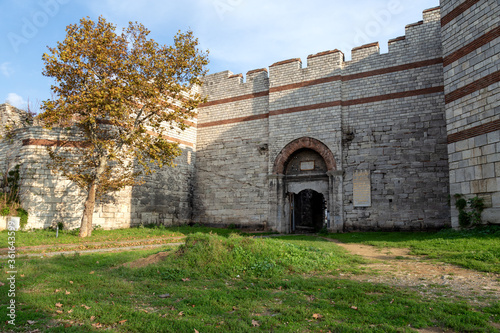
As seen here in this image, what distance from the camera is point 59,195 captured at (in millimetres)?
14320

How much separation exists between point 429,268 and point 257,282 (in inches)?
139

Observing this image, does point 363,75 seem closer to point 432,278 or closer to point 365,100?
point 365,100

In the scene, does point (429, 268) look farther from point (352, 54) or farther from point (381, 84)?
point (352, 54)

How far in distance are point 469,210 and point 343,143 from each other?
20.7ft

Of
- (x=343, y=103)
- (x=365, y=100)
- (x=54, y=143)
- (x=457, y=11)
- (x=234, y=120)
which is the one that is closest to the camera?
(x=457, y=11)

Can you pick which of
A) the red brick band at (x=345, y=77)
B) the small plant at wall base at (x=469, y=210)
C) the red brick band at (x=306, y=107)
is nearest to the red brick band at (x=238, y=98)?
the red brick band at (x=345, y=77)

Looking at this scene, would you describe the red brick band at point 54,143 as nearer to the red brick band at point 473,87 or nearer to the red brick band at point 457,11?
the red brick band at point 473,87

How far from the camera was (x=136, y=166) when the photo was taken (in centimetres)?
1605

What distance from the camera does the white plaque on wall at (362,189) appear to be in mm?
14344

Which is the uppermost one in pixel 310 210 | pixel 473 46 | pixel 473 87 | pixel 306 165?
pixel 473 46

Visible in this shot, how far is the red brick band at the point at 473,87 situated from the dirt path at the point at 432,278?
18.8ft

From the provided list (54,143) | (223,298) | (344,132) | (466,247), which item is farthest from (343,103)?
(54,143)

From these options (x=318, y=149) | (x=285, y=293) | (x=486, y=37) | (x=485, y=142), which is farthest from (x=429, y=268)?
(x=318, y=149)

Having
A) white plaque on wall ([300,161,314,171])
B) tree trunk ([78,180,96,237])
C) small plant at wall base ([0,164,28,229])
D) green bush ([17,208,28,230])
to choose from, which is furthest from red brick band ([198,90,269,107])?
green bush ([17,208,28,230])
